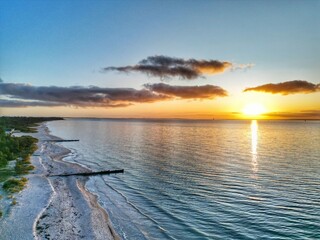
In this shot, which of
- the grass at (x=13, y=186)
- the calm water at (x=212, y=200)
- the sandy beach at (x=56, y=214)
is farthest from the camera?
the grass at (x=13, y=186)

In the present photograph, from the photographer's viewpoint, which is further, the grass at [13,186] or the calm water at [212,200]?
the grass at [13,186]

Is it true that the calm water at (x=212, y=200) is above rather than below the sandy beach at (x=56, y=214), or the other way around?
below

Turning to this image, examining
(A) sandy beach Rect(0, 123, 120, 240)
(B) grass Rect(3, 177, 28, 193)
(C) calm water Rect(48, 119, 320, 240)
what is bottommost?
(C) calm water Rect(48, 119, 320, 240)

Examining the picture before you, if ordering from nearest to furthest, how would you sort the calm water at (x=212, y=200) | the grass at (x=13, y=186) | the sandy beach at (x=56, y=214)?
the sandy beach at (x=56, y=214), the calm water at (x=212, y=200), the grass at (x=13, y=186)

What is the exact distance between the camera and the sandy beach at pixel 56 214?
1867cm

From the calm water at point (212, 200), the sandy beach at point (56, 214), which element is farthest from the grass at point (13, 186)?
the calm water at point (212, 200)

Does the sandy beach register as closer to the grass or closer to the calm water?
the grass

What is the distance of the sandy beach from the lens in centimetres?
1867

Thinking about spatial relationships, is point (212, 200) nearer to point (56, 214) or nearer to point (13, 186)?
point (56, 214)

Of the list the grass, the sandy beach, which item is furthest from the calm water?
the grass

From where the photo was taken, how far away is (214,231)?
21.0 m

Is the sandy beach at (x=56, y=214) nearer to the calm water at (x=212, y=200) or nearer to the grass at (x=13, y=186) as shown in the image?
the grass at (x=13, y=186)

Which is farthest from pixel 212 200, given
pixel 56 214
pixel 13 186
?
pixel 13 186

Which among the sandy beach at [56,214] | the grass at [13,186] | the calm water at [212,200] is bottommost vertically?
the calm water at [212,200]
